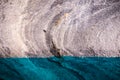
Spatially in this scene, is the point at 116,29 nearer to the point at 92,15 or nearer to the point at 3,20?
the point at 92,15

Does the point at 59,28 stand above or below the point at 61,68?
above

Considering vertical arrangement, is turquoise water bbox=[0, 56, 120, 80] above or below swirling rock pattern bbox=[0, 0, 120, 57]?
below

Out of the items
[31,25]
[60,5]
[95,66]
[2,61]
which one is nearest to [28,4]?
[31,25]

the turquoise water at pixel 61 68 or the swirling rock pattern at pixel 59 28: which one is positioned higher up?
the swirling rock pattern at pixel 59 28
